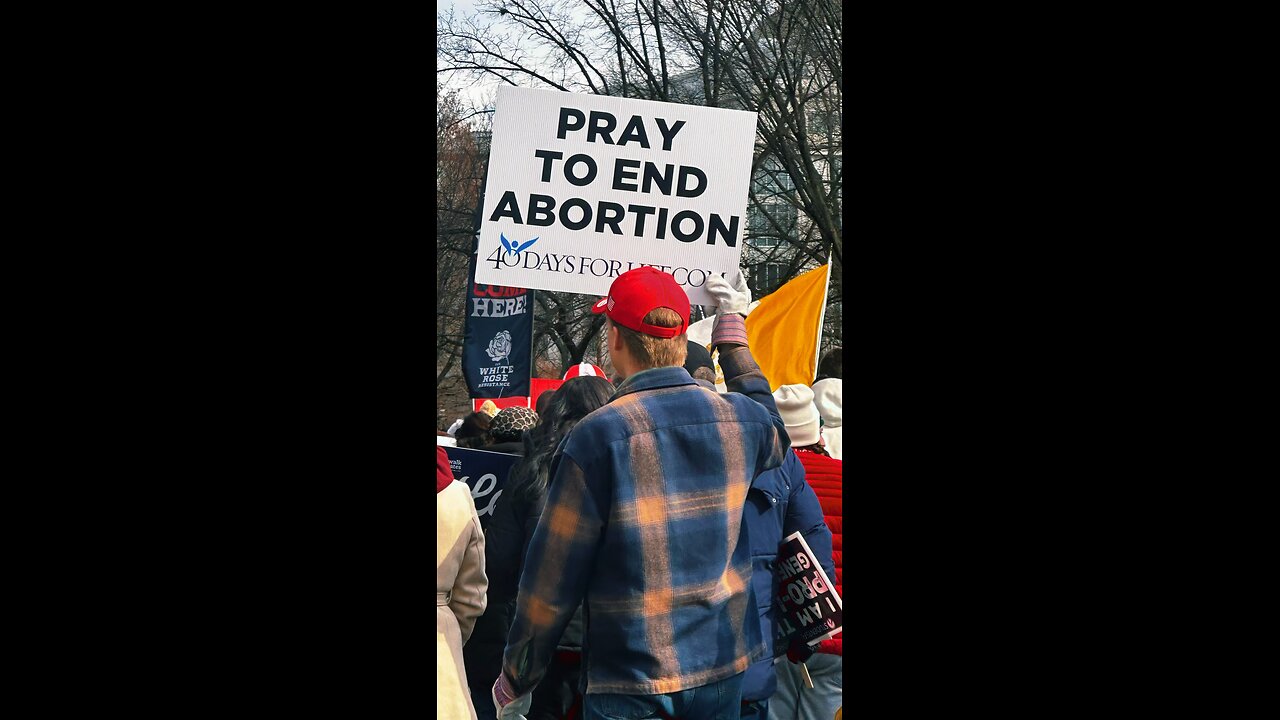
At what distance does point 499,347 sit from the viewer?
25.4 ft

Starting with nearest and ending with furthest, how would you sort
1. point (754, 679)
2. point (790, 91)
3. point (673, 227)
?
point (754, 679) < point (673, 227) < point (790, 91)

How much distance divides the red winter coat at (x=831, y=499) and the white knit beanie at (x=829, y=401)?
3.91ft

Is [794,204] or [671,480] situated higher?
[794,204]

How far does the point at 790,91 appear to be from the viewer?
15.4 metres

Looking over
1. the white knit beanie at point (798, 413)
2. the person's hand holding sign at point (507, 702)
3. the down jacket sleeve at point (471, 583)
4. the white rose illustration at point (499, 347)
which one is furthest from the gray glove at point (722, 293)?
the white rose illustration at point (499, 347)

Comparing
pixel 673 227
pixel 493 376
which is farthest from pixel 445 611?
pixel 493 376

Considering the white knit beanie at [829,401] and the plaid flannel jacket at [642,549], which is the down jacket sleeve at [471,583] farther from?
the white knit beanie at [829,401]

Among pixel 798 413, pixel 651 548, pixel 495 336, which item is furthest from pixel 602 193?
pixel 495 336

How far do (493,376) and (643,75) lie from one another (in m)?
9.04

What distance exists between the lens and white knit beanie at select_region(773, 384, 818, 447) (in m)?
4.07

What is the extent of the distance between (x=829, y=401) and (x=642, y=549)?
2628mm

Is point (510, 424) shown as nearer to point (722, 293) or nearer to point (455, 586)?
point (722, 293)

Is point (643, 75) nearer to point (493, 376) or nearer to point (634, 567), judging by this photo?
point (493, 376)

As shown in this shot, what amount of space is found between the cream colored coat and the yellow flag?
2737 mm
